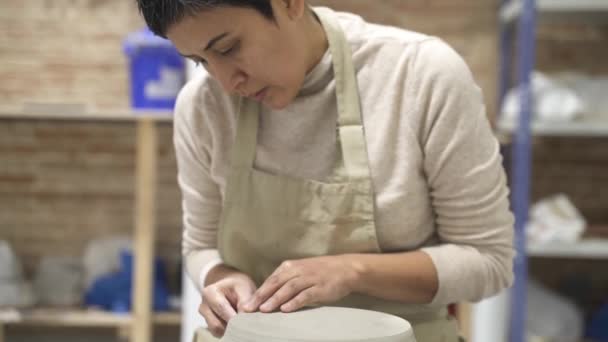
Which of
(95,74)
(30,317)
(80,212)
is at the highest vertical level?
(95,74)

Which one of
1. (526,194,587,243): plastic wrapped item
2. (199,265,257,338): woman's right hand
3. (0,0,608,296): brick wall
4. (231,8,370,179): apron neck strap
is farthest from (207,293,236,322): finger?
(0,0,608,296): brick wall

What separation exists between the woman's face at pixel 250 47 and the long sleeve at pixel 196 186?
0.17m

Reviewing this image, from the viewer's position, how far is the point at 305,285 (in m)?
0.89

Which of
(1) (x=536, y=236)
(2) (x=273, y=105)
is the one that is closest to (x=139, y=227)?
(1) (x=536, y=236)

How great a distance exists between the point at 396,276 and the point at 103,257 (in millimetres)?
1969

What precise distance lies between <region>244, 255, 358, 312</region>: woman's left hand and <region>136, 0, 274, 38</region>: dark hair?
0.33 metres

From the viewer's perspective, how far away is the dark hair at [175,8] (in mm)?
848

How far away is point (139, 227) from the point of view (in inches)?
94.3

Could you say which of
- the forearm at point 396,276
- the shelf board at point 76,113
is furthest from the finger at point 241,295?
the shelf board at point 76,113

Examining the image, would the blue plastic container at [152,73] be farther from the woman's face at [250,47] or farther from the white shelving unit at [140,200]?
the woman's face at [250,47]

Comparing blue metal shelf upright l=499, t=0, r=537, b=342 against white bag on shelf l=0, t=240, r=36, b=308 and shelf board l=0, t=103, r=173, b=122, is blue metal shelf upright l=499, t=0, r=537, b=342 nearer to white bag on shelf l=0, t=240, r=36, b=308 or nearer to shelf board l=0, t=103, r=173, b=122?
shelf board l=0, t=103, r=173, b=122

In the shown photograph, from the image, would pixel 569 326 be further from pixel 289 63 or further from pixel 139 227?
pixel 289 63

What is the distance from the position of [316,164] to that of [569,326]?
171 cm

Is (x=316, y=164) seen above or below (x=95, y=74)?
above
